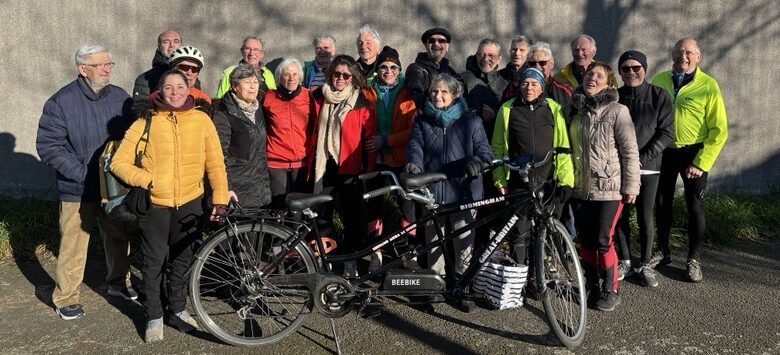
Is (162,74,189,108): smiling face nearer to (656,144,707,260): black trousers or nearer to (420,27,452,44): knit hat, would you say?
(420,27,452,44): knit hat

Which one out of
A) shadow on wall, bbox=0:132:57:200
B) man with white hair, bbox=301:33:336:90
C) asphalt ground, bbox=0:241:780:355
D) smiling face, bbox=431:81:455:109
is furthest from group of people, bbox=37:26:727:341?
shadow on wall, bbox=0:132:57:200

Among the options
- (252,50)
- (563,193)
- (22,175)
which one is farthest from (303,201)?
(22,175)

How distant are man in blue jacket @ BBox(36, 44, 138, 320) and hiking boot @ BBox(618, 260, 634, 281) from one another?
12.1ft

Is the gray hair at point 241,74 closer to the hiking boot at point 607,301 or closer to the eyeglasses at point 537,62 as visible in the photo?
the eyeglasses at point 537,62

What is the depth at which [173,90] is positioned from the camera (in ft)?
12.9

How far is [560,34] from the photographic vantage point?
266 inches

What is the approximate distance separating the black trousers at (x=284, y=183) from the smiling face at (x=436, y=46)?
1411 mm

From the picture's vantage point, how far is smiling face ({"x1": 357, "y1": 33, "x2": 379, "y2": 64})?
5.41 m

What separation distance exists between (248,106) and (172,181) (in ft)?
2.70

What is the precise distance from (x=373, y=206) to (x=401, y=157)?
54 cm

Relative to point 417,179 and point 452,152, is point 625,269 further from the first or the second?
point 417,179

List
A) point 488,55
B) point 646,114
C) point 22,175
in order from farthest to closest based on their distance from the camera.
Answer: point 22,175
point 488,55
point 646,114

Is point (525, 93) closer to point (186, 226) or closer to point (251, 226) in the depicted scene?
point (251, 226)

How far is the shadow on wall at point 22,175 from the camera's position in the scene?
23.0 ft
